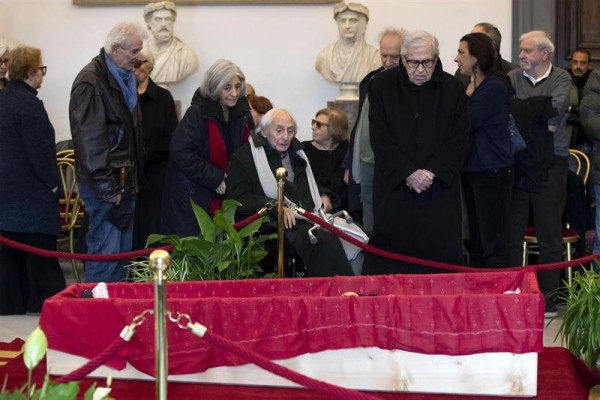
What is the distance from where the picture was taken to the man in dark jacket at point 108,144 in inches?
262

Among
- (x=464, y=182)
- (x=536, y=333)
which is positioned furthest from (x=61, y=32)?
(x=536, y=333)

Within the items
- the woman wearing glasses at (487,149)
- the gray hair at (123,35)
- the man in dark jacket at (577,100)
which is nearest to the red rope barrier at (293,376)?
the gray hair at (123,35)

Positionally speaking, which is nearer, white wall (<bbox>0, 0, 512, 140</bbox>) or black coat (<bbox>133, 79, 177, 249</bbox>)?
black coat (<bbox>133, 79, 177, 249</bbox>)

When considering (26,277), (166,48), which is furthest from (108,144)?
(166,48)

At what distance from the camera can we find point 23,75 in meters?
7.28

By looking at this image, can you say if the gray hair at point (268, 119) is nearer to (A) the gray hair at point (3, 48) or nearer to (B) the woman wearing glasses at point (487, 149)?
(B) the woman wearing glasses at point (487, 149)

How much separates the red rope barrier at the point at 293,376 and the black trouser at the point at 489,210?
3.86m

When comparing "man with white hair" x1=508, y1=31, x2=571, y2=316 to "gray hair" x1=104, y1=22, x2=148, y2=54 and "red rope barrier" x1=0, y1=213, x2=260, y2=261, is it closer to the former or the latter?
"red rope barrier" x1=0, y1=213, x2=260, y2=261

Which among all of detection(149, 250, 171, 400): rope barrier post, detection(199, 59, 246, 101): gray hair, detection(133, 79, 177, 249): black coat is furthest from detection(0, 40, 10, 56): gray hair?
detection(149, 250, 171, 400): rope barrier post

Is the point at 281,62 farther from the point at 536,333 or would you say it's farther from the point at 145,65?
the point at 536,333

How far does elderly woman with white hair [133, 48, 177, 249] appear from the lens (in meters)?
7.82

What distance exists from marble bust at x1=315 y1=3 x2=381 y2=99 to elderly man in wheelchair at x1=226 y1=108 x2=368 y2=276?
302 cm

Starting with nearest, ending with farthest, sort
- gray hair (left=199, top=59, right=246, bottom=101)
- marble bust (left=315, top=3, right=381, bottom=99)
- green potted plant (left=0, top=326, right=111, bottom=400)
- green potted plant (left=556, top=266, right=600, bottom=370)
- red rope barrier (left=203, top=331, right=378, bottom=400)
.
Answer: green potted plant (left=0, top=326, right=111, bottom=400)
red rope barrier (left=203, top=331, right=378, bottom=400)
green potted plant (left=556, top=266, right=600, bottom=370)
gray hair (left=199, top=59, right=246, bottom=101)
marble bust (left=315, top=3, right=381, bottom=99)

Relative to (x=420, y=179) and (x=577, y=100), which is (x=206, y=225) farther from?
(x=577, y=100)
